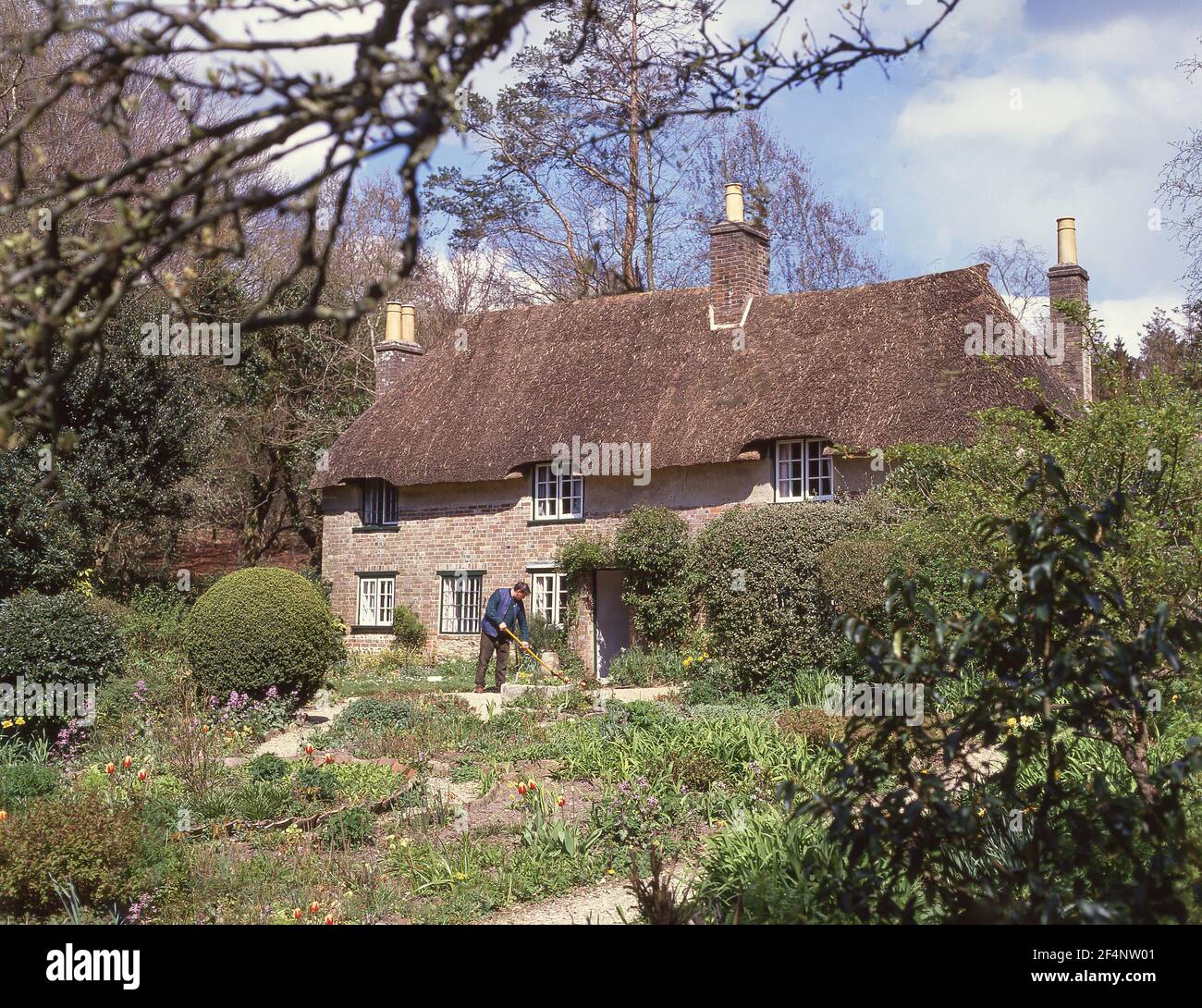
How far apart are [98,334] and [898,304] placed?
1795cm

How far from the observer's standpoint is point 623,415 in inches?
797

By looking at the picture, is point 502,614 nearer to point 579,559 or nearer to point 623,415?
point 579,559

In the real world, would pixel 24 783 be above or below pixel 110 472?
below

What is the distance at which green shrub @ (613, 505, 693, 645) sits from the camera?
1838cm

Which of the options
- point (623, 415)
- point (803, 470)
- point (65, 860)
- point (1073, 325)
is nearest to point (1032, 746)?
point (65, 860)

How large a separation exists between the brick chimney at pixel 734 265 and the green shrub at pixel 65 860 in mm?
16308

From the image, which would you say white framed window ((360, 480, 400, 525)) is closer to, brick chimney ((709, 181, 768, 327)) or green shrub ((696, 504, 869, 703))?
brick chimney ((709, 181, 768, 327))

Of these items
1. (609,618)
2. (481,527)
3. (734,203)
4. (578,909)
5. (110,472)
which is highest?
(734,203)

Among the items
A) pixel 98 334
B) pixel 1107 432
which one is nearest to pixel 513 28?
pixel 98 334

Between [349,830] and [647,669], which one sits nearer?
[349,830]

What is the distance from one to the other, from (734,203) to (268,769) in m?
14.7

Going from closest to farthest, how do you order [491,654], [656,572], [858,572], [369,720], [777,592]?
[369,720]
[858,572]
[777,592]
[491,654]
[656,572]

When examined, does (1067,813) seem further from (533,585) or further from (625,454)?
(533,585)
